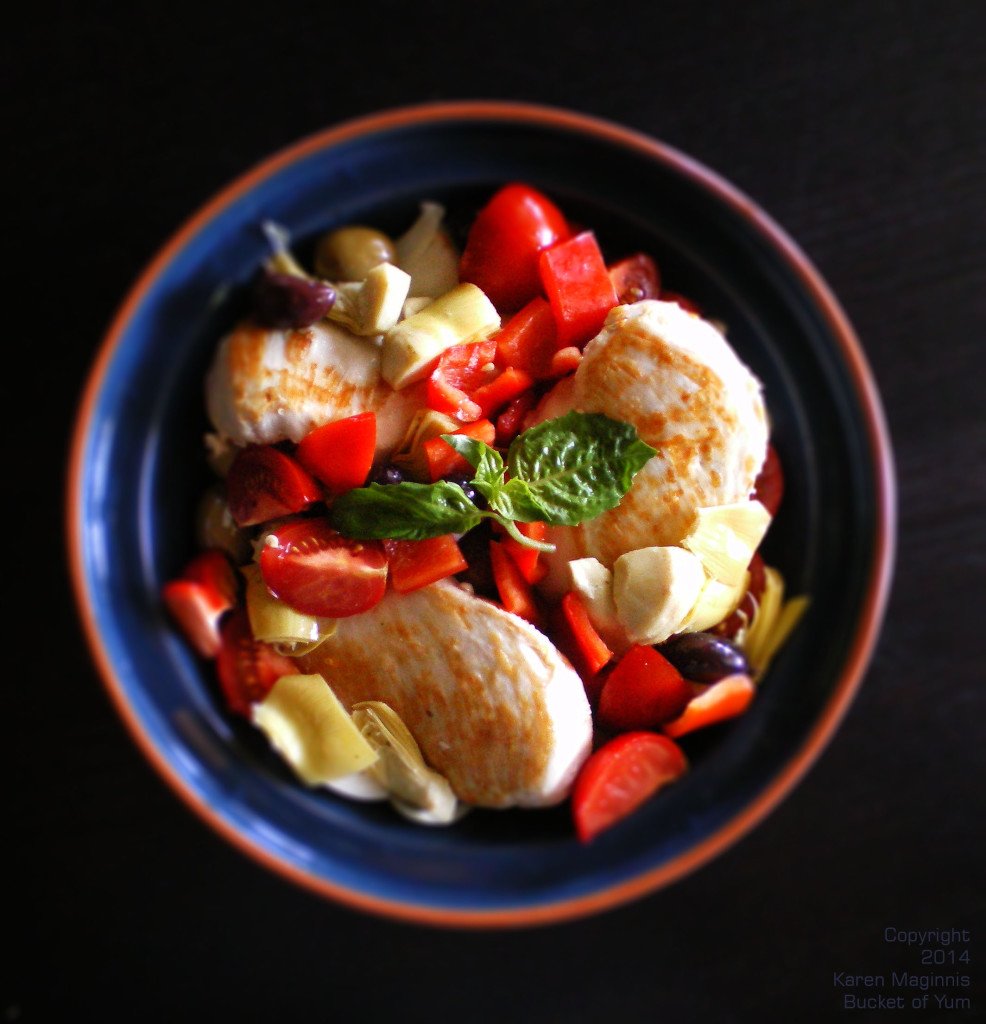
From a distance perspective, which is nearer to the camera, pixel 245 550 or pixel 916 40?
pixel 245 550

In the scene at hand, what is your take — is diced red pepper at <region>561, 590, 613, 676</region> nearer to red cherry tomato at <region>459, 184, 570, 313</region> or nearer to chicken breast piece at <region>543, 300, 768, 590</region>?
chicken breast piece at <region>543, 300, 768, 590</region>

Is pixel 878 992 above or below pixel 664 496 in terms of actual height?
below

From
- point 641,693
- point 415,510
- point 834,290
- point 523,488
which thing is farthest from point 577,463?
point 834,290

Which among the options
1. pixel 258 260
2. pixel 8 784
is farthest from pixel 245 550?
pixel 8 784

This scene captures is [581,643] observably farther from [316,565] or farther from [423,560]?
[316,565]

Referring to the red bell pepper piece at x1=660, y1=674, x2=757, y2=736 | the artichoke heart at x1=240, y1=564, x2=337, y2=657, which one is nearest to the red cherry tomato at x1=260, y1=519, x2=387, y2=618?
the artichoke heart at x1=240, y1=564, x2=337, y2=657

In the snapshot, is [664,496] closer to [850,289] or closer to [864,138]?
[850,289]

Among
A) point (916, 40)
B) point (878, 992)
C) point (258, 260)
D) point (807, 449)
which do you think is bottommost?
point (878, 992)
